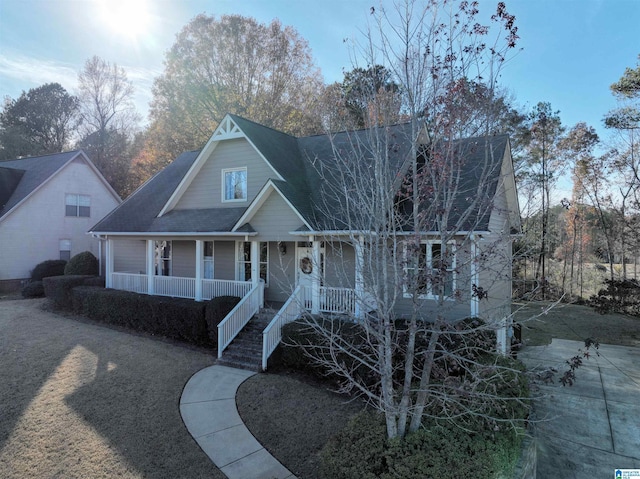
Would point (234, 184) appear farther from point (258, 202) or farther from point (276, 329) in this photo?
point (276, 329)

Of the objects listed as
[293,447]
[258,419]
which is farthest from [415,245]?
[258,419]

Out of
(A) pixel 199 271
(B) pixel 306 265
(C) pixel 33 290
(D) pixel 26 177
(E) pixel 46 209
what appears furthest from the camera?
(D) pixel 26 177

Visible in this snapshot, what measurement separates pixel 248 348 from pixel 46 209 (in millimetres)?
18668

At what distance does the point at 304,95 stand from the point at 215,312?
22300 mm

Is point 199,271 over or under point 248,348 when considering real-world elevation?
over

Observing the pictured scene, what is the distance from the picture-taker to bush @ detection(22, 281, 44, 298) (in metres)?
18.7

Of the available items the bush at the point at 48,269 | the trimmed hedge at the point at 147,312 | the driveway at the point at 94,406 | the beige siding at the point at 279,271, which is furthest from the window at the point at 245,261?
the bush at the point at 48,269

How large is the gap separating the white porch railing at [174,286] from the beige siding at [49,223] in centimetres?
1124

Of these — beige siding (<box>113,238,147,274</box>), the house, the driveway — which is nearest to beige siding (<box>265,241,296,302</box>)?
the house

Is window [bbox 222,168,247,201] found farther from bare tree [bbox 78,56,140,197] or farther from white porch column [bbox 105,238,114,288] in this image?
bare tree [bbox 78,56,140,197]

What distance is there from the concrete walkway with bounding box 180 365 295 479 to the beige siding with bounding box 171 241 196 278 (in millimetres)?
7150

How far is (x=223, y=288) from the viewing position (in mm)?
13516

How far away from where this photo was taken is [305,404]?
7918 millimetres

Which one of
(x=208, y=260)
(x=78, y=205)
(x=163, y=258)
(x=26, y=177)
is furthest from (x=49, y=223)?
(x=208, y=260)
